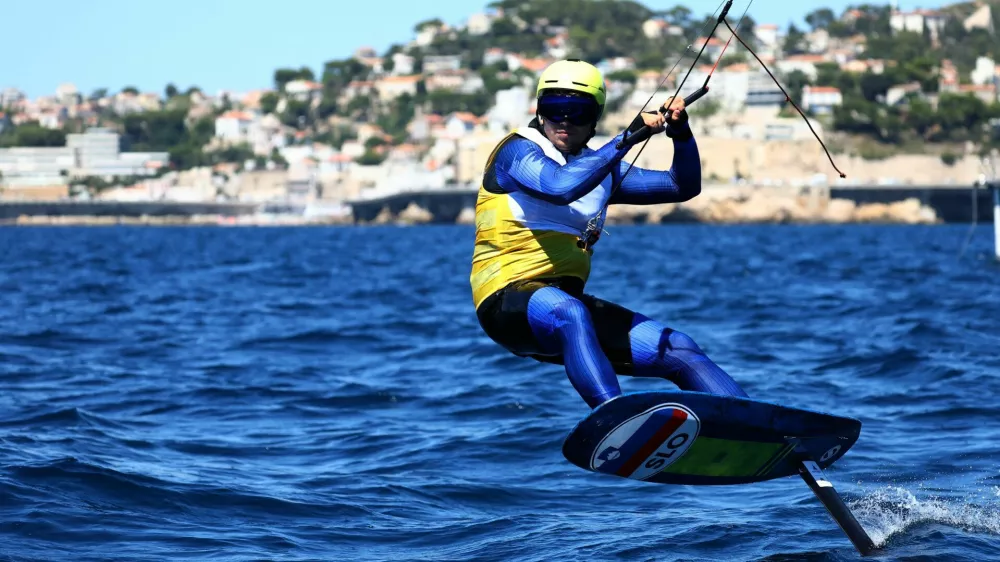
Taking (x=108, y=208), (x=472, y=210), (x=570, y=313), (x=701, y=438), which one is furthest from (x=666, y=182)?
(x=108, y=208)

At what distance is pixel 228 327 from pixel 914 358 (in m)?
9.98

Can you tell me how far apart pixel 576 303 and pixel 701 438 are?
816 mm

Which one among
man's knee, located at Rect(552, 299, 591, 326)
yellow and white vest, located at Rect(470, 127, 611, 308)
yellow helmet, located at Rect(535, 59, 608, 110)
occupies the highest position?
Result: yellow helmet, located at Rect(535, 59, 608, 110)

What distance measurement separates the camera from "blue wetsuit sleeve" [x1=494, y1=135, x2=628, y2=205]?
6234 mm

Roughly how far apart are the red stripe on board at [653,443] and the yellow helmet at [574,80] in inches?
56.5

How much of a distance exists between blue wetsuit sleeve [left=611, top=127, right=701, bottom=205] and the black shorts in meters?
0.53

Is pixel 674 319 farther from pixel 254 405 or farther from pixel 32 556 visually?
pixel 32 556

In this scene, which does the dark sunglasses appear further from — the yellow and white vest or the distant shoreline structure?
the distant shoreline structure

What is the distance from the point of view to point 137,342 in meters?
18.3

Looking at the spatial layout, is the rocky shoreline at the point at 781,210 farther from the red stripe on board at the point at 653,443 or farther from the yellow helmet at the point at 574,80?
the red stripe on board at the point at 653,443

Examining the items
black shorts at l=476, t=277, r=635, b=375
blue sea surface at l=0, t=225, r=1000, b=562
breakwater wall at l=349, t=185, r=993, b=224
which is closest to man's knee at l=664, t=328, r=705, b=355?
black shorts at l=476, t=277, r=635, b=375

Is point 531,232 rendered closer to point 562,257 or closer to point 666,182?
point 562,257

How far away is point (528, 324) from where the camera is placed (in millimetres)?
6602

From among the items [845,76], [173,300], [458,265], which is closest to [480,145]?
[845,76]
